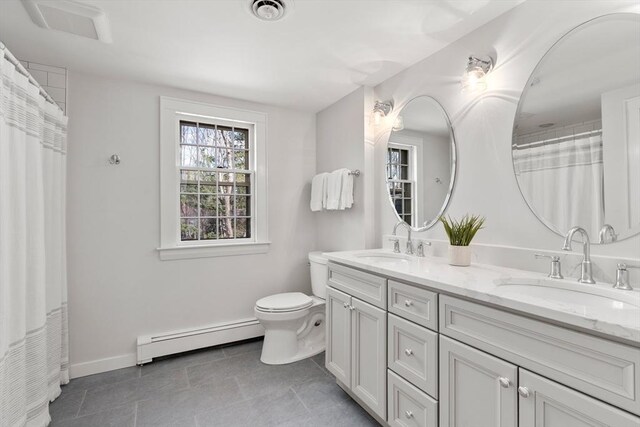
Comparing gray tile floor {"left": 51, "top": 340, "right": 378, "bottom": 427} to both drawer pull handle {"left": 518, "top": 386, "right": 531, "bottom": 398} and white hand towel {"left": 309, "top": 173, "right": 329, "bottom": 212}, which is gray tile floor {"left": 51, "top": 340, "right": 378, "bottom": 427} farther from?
white hand towel {"left": 309, "top": 173, "right": 329, "bottom": 212}

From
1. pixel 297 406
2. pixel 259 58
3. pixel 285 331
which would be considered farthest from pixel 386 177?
pixel 297 406

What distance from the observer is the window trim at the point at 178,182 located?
2660 millimetres

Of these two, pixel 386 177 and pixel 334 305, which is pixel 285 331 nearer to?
pixel 334 305

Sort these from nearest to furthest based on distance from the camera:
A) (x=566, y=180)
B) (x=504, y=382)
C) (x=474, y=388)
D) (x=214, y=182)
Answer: (x=504, y=382)
(x=474, y=388)
(x=566, y=180)
(x=214, y=182)

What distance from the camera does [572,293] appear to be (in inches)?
49.8

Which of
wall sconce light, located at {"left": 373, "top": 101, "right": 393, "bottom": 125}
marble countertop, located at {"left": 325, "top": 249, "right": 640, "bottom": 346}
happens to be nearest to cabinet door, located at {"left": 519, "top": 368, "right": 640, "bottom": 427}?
marble countertop, located at {"left": 325, "top": 249, "right": 640, "bottom": 346}

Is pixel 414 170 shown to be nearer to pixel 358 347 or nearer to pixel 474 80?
pixel 474 80

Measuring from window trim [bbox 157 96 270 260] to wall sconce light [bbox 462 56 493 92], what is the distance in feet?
6.33

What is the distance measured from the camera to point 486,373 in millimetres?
1149

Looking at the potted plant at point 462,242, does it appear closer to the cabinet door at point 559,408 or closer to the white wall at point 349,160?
the cabinet door at point 559,408

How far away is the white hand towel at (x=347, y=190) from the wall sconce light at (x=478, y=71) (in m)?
1.13

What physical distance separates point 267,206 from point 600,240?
2.50 metres

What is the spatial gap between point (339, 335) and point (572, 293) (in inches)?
50.4

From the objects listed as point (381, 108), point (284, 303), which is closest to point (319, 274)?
point (284, 303)
